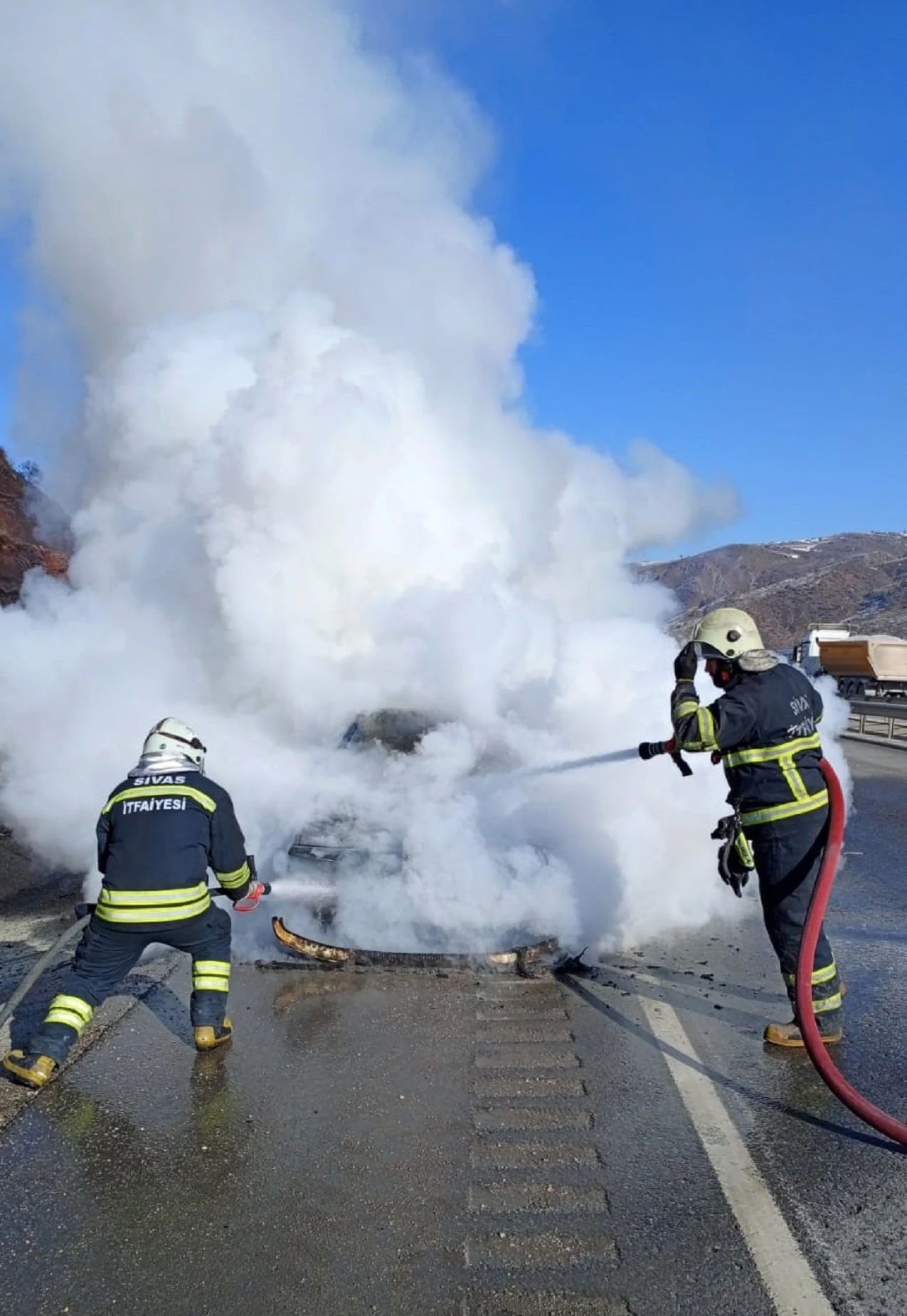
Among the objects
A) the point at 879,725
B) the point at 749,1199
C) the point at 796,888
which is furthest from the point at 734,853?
the point at 879,725

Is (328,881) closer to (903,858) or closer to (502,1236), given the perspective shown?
(502,1236)

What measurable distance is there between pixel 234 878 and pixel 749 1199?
A: 2325mm

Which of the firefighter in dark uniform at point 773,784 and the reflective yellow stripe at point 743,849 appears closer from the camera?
the firefighter in dark uniform at point 773,784

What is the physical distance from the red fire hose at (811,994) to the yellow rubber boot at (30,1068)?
281cm

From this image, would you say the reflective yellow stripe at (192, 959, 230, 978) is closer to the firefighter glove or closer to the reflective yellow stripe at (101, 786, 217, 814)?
the reflective yellow stripe at (101, 786, 217, 814)

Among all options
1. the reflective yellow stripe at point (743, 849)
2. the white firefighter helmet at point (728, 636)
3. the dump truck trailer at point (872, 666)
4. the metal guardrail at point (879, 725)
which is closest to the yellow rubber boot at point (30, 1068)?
the reflective yellow stripe at point (743, 849)

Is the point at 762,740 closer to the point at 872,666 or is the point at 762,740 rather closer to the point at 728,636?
the point at 728,636

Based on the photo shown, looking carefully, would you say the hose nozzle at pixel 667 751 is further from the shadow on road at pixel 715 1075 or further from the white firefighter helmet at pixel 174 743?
the white firefighter helmet at pixel 174 743

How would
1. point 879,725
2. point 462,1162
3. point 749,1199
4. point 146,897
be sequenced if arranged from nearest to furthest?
point 749,1199 < point 462,1162 < point 146,897 < point 879,725

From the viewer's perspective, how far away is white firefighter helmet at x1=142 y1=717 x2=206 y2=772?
412 cm

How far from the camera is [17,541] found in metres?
28.3

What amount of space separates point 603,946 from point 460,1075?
1.77m

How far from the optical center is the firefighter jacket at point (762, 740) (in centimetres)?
393

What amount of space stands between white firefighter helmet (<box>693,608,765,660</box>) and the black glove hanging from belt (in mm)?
712
